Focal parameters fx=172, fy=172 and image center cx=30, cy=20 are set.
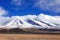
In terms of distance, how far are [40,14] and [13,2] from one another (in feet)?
0.98

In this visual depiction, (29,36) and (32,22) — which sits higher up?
(32,22)

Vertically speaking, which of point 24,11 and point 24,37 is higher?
point 24,11

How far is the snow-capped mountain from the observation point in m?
1.69

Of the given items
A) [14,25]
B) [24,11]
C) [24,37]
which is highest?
[24,11]

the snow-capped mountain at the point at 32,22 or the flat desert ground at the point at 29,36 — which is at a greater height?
the snow-capped mountain at the point at 32,22

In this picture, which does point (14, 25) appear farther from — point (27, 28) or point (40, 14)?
point (40, 14)

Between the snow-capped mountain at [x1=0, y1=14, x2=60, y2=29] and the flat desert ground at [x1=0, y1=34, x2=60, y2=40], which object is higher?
the snow-capped mountain at [x1=0, y1=14, x2=60, y2=29]

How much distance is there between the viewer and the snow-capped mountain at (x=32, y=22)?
1687 mm

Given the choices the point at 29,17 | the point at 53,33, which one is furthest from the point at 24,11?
the point at 53,33

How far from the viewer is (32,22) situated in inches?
67.6

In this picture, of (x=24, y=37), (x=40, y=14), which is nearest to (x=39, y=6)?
(x=40, y=14)

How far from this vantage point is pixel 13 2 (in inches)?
68.5

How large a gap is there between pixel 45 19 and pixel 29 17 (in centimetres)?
16

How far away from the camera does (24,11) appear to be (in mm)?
1725
